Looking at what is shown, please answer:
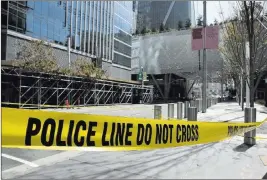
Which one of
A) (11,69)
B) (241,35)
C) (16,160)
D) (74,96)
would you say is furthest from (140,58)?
(16,160)

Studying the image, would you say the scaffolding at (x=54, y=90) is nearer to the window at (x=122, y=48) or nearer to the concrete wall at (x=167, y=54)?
the window at (x=122, y=48)

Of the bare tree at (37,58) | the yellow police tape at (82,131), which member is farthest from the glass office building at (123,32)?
the yellow police tape at (82,131)

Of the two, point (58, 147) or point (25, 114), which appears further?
point (58, 147)

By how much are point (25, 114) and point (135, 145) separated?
1.99m

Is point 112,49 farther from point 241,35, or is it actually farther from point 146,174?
point 146,174

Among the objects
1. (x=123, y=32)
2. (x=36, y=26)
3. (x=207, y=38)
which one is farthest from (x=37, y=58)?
(x=123, y=32)

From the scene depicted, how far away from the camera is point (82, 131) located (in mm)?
5297

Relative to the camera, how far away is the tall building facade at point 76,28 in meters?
38.6

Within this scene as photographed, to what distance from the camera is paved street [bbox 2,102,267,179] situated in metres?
6.60

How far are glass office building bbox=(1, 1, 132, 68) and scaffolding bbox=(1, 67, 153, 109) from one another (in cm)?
479

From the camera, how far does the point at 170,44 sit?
85062 millimetres

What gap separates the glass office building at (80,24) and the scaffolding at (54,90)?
4.79 m

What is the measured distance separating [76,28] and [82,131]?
51.5 m

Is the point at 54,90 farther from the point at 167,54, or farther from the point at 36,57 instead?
the point at 167,54
